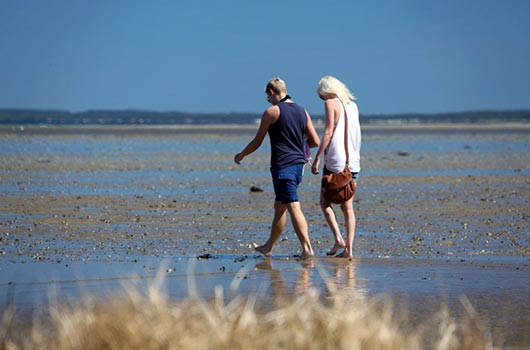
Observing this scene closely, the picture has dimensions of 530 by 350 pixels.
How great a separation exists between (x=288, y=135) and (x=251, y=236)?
8.43ft

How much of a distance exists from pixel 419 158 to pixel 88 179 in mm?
12889

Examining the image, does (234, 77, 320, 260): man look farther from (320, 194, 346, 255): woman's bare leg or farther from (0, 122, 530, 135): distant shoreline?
(0, 122, 530, 135): distant shoreline

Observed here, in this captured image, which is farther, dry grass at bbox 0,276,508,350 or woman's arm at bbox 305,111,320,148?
woman's arm at bbox 305,111,320,148

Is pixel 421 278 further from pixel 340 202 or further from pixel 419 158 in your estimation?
pixel 419 158

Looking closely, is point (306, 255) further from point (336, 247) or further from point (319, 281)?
point (319, 281)

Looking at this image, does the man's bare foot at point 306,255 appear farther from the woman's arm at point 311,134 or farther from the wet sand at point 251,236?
the woman's arm at point 311,134

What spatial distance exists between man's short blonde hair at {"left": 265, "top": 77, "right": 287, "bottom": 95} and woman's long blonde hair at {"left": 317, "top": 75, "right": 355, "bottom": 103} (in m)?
0.39

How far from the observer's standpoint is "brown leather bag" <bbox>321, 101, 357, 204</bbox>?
1059 centimetres

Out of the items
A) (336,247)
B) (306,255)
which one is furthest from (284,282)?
(336,247)

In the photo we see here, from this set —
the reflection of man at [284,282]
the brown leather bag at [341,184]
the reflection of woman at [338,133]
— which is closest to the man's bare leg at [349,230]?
the reflection of woman at [338,133]

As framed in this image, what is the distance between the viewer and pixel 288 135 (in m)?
10.4

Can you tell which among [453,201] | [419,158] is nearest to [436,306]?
[453,201]

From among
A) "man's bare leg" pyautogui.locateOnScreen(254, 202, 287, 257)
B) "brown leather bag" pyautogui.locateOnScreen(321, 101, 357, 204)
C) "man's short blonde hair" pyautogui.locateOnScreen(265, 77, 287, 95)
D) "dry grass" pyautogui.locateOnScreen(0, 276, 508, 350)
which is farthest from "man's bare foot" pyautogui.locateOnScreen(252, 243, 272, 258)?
"dry grass" pyautogui.locateOnScreen(0, 276, 508, 350)

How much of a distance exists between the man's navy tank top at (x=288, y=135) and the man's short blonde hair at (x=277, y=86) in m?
0.14
